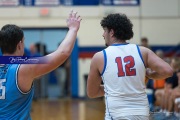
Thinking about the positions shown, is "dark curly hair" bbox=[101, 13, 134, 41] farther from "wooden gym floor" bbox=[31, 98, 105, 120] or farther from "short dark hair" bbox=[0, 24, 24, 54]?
"wooden gym floor" bbox=[31, 98, 105, 120]

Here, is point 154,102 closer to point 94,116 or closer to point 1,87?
point 94,116

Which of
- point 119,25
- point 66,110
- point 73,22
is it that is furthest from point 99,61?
point 66,110

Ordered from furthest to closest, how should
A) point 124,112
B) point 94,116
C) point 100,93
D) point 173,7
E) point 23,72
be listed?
point 173,7, point 94,116, point 100,93, point 124,112, point 23,72

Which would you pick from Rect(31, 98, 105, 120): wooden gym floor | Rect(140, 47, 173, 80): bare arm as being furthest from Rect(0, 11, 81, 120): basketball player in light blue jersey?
Rect(31, 98, 105, 120): wooden gym floor

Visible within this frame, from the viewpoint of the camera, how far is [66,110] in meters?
11.5

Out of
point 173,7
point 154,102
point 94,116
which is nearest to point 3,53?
point 154,102

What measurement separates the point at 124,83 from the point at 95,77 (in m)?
0.24

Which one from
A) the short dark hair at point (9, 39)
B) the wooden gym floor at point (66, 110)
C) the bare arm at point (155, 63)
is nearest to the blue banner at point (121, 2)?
the wooden gym floor at point (66, 110)

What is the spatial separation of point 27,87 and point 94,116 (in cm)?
742

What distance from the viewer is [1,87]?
2.78 metres

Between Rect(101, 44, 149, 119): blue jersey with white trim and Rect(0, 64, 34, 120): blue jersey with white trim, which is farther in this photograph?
Rect(101, 44, 149, 119): blue jersey with white trim

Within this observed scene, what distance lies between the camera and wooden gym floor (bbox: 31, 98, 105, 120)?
9930mm

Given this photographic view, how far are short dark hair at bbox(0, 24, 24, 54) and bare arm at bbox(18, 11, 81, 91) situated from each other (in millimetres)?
153

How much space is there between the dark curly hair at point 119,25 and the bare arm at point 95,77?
23cm
